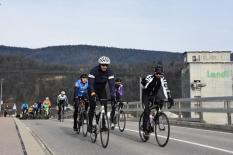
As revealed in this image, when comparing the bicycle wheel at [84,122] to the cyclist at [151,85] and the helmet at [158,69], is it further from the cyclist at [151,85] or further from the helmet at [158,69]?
the helmet at [158,69]

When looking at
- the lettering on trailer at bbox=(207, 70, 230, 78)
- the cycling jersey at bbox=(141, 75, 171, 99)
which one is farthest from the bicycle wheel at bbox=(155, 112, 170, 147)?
the lettering on trailer at bbox=(207, 70, 230, 78)

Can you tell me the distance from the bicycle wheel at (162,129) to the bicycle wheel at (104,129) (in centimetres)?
113

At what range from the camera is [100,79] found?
11.9 m

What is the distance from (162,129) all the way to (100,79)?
1881mm

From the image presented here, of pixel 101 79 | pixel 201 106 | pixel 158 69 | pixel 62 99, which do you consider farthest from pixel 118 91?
pixel 62 99

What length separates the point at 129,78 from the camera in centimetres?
10381

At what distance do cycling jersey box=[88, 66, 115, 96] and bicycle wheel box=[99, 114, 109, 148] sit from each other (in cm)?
61

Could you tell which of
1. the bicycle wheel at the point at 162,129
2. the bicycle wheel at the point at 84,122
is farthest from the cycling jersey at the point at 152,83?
the bicycle wheel at the point at 84,122

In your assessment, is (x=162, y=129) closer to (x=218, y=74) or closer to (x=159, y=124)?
(x=159, y=124)

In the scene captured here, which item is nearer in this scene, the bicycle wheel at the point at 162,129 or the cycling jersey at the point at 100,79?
the bicycle wheel at the point at 162,129

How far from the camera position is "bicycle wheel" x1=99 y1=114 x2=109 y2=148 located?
11117mm

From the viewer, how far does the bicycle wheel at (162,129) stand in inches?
438

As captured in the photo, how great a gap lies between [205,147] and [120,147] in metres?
1.85

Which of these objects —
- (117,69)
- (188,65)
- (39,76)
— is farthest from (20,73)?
(188,65)
